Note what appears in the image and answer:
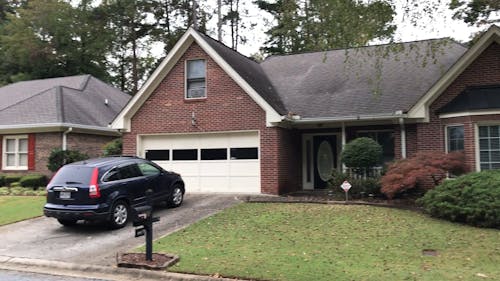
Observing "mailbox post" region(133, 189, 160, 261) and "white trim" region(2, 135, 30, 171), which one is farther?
"white trim" region(2, 135, 30, 171)

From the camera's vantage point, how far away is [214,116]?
16594 millimetres

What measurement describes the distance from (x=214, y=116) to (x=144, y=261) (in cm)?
875

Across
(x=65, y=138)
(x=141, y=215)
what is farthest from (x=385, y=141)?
(x=65, y=138)

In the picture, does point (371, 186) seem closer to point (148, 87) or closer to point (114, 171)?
point (114, 171)

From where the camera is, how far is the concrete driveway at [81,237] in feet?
31.3

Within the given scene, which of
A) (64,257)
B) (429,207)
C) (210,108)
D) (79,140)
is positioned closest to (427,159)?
(429,207)

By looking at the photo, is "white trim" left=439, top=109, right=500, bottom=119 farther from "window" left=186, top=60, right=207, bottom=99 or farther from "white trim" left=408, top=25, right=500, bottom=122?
"window" left=186, top=60, right=207, bottom=99

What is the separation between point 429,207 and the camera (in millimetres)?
11562

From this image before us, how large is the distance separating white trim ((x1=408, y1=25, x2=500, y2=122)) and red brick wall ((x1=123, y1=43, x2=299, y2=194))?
15.1 feet

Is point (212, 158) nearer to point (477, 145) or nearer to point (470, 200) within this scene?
point (477, 145)

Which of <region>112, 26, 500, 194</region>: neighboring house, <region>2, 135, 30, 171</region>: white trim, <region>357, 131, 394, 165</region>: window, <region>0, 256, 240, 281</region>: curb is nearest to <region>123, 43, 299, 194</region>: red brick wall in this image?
<region>112, 26, 500, 194</region>: neighboring house

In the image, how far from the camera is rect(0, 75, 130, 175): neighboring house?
2080cm

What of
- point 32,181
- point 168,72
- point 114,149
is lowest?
point 32,181

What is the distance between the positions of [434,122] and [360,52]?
5866 mm
